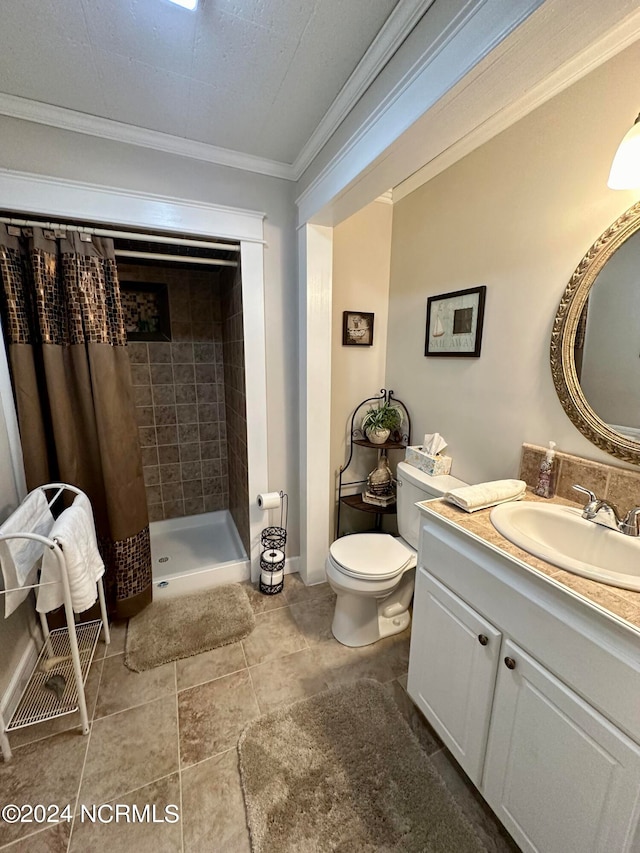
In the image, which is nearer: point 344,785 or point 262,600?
point 344,785

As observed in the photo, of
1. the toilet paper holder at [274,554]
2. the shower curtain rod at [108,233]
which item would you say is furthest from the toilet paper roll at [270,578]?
the shower curtain rod at [108,233]

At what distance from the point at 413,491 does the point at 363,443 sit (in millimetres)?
486

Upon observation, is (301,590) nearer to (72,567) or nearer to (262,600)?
(262,600)

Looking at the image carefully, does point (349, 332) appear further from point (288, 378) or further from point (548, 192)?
point (548, 192)

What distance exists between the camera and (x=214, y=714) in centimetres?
141

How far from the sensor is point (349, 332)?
7.20 feet

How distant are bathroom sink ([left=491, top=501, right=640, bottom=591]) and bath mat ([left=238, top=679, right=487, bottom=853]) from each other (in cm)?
92

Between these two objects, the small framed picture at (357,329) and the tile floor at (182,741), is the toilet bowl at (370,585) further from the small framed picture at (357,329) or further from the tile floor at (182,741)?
the small framed picture at (357,329)

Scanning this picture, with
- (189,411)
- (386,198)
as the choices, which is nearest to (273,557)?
(189,411)

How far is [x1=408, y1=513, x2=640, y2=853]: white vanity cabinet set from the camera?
0.72 m

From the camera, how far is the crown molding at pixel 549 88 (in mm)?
1057

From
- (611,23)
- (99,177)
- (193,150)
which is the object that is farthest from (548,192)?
(99,177)

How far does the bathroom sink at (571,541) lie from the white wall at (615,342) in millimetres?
380

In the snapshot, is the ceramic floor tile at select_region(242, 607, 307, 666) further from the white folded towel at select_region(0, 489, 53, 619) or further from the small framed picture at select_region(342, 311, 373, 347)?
the small framed picture at select_region(342, 311, 373, 347)
